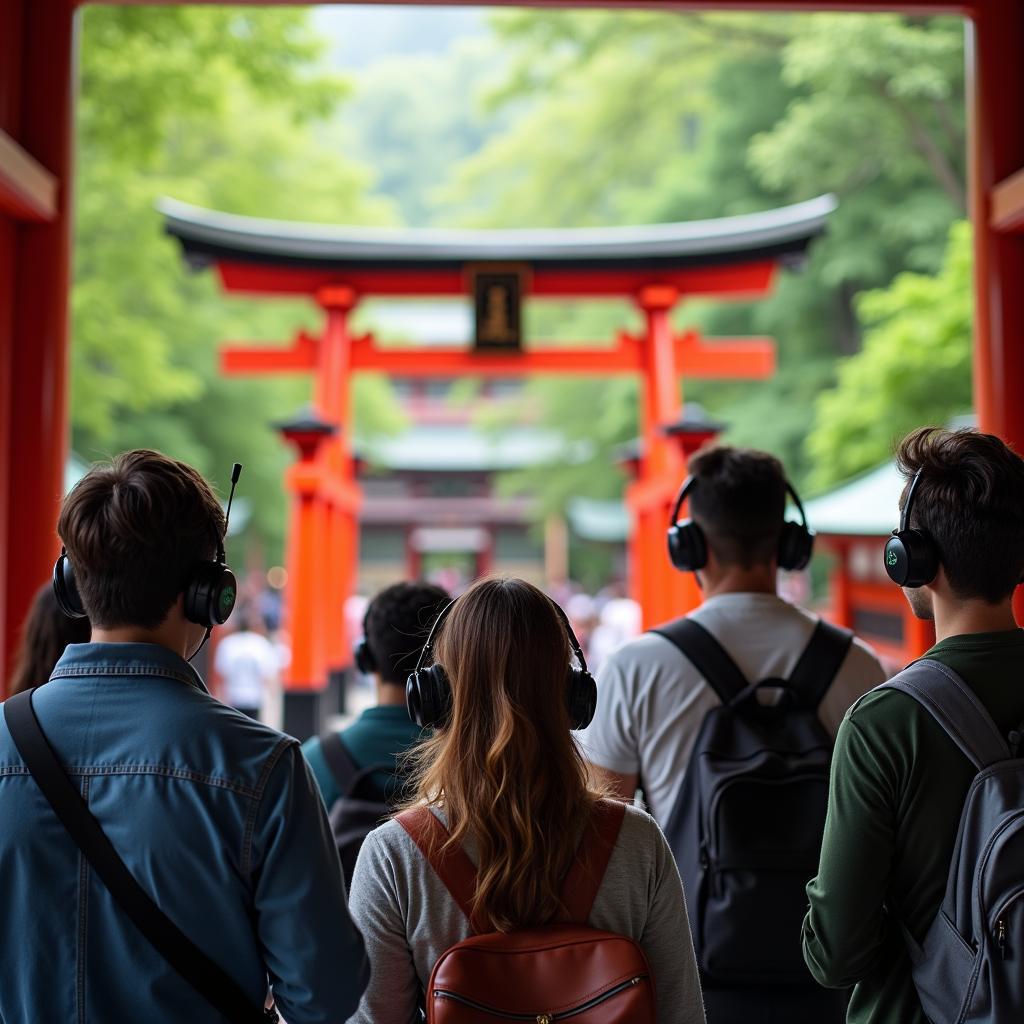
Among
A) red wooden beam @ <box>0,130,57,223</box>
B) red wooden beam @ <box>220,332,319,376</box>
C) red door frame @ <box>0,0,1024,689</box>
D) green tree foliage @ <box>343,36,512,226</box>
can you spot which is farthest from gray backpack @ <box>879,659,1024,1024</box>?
green tree foliage @ <box>343,36,512,226</box>

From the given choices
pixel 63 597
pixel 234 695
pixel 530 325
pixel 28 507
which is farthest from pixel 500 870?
pixel 530 325

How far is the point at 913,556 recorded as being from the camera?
1660mm

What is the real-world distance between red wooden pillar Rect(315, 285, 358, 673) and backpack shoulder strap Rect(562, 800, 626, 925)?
313 inches

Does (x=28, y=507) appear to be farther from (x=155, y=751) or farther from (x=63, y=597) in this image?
(x=155, y=751)

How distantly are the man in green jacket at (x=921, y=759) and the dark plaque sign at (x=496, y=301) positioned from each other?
8610 mm

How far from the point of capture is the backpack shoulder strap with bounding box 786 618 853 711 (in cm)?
222

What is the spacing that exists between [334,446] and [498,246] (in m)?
2.38

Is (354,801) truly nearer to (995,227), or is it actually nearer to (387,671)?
(387,671)

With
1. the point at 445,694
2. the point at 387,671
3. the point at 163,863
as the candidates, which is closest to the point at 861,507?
the point at 387,671

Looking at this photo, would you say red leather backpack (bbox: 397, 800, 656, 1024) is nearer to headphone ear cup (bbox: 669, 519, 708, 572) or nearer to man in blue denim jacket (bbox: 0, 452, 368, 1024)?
man in blue denim jacket (bbox: 0, 452, 368, 1024)

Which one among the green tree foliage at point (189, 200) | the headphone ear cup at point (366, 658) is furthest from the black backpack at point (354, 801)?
the green tree foliage at point (189, 200)

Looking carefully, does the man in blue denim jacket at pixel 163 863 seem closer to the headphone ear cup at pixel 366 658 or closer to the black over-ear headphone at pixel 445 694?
the black over-ear headphone at pixel 445 694

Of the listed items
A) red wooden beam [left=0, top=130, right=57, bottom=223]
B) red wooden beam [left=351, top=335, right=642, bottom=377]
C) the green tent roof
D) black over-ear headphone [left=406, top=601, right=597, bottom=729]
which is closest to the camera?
black over-ear headphone [left=406, top=601, right=597, bottom=729]

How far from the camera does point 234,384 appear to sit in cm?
1477
